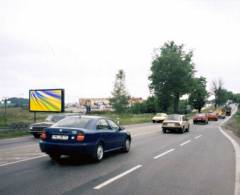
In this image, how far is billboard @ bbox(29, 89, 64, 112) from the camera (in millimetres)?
29062

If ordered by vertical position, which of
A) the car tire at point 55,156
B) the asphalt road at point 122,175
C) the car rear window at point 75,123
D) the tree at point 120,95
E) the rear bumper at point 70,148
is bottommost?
the asphalt road at point 122,175

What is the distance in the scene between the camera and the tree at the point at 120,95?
78.2 m

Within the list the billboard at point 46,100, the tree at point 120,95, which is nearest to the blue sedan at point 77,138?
the billboard at point 46,100

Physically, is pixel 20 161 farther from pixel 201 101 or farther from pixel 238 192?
pixel 201 101

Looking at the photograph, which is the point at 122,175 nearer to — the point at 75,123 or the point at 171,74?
the point at 75,123

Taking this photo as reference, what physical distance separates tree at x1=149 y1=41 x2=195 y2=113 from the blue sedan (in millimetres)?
59195

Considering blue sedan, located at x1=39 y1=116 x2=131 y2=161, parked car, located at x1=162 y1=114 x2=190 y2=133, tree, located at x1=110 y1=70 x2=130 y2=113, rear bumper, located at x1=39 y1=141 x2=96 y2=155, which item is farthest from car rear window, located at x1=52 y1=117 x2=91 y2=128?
tree, located at x1=110 y1=70 x2=130 y2=113

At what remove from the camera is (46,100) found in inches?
1148

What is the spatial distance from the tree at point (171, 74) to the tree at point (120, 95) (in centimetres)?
1052

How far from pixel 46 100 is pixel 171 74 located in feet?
144

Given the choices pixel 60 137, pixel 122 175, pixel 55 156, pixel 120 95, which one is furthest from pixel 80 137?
pixel 120 95

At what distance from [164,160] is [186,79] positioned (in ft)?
200

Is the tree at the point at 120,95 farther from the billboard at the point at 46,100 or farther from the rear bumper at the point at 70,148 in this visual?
the rear bumper at the point at 70,148

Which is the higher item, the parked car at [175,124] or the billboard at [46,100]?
the billboard at [46,100]
